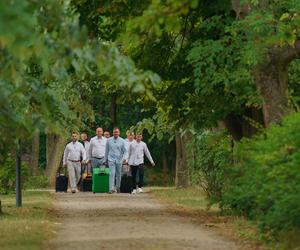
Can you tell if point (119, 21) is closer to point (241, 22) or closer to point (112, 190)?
point (241, 22)

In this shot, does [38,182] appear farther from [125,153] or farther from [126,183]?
[125,153]

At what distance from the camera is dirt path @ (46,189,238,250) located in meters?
15.4

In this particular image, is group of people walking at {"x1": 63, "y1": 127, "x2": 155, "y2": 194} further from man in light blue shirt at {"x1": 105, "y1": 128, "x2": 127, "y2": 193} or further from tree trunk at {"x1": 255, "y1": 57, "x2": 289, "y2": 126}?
tree trunk at {"x1": 255, "y1": 57, "x2": 289, "y2": 126}

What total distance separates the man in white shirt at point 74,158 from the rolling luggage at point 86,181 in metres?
1.04

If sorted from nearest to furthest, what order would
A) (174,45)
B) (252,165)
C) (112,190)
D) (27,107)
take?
(252,165) < (27,107) < (174,45) < (112,190)

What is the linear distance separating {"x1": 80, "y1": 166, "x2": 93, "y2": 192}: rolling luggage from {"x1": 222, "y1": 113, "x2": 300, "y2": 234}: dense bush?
19489mm

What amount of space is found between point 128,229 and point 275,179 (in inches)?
182

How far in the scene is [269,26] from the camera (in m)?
18.9

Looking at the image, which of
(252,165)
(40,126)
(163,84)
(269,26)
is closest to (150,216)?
(163,84)

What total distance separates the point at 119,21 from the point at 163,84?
163 centimetres

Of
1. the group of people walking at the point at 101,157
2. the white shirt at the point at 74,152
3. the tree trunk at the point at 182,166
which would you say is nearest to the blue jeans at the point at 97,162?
the group of people walking at the point at 101,157

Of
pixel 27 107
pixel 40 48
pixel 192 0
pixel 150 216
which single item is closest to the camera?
pixel 40 48

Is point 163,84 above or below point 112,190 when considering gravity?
above

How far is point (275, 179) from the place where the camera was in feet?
46.3
